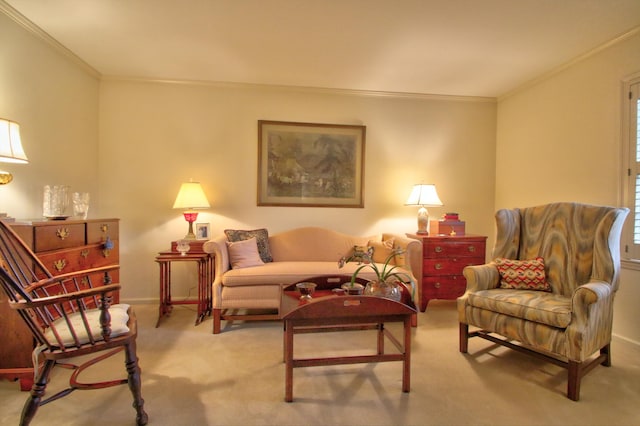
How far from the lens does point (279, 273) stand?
9.21ft

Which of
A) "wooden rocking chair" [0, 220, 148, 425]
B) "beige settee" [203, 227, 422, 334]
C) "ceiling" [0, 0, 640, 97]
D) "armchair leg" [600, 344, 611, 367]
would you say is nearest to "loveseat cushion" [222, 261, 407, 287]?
"beige settee" [203, 227, 422, 334]

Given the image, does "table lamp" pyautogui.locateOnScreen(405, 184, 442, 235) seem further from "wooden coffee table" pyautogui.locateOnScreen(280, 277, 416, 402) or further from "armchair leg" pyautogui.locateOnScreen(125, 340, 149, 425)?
"armchair leg" pyautogui.locateOnScreen(125, 340, 149, 425)

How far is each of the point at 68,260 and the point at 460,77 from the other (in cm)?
391

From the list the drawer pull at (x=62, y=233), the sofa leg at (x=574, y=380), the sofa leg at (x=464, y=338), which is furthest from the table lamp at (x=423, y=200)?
the drawer pull at (x=62, y=233)

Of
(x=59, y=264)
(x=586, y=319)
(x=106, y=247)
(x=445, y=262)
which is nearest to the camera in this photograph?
(x=586, y=319)

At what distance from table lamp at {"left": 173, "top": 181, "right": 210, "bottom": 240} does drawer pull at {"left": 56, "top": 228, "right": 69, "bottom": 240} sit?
3.60 ft

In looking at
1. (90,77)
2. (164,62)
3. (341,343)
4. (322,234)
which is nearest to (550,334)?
(341,343)

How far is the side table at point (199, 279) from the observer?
9.42 feet

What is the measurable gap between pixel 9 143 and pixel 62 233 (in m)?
0.62

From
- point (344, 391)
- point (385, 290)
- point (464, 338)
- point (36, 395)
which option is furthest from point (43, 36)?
point (464, 338)

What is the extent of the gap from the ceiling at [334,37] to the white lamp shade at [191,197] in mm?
1225

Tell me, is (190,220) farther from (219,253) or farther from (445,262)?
(445,262)

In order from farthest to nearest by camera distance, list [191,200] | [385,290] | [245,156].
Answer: [245,156], [191,200], [385,290]

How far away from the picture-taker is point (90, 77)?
10.6ft
